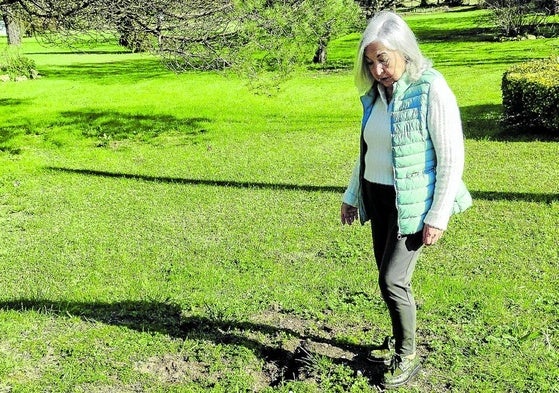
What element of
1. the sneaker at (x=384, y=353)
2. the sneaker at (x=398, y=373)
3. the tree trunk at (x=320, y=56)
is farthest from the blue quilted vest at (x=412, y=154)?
the tree trunk at (x=320, y=56)

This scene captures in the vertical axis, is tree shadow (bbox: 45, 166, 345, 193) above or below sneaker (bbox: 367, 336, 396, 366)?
below

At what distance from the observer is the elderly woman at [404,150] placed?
2.79m

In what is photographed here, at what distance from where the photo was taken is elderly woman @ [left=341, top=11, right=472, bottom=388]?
2.79 metres

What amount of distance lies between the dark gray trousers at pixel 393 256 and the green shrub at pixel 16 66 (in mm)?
22084

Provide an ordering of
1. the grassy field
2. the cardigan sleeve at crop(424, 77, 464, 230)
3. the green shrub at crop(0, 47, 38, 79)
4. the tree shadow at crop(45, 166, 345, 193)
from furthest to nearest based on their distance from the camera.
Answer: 1. the green shrub at crop(0, 47, 38, 79)
2. the tree shadow at crop(45, 166, 345, 193)
3. the grassy field
4. the cardigan sleeve at crop(424, 77, 464, 230)

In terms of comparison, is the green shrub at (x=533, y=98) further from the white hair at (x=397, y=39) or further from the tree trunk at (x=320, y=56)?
the tree trunk at (x=320, y=56)

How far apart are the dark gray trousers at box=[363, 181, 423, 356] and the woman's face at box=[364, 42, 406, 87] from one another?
58 cm

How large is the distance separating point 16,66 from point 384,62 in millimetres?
22736

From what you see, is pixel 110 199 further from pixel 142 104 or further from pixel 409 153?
pixel 142 104

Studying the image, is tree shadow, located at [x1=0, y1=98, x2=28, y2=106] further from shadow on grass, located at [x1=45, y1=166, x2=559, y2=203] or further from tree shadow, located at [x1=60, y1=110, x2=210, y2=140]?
shadow on grass, located at [x1=45, y1=166, x2=559, y2=203]

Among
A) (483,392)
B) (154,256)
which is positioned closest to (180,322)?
(154,256)

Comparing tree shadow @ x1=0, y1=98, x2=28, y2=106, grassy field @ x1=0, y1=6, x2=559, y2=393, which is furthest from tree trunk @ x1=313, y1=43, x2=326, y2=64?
grassy field @ x1=0, y1=6, x2=559, y2=393

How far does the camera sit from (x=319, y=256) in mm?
5699

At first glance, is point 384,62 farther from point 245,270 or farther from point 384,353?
point 245,270
